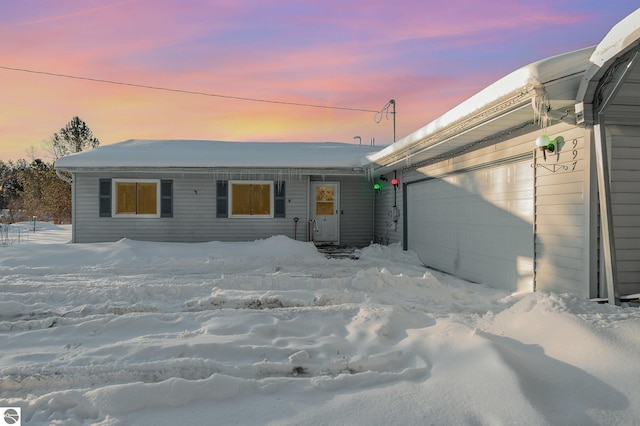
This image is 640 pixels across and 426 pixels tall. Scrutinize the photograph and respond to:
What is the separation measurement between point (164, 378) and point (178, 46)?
11.2 m

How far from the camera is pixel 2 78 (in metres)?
13.8

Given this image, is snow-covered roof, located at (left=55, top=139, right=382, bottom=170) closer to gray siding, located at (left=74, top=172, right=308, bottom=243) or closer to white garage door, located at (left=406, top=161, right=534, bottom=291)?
gray siding, located at (left=74, top=172, right=308, bottom=243)

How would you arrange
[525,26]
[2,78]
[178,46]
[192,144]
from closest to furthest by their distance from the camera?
1. [525,26]
2. [178,46]
3. [2,78]
4. [192,144]

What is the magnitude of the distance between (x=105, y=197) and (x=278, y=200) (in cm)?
533

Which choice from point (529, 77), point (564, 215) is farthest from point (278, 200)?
point (529, 77)

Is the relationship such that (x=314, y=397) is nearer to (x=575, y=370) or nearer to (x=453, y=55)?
(x=575, y=370)

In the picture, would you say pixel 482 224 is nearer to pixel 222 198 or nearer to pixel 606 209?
pixel 606 209

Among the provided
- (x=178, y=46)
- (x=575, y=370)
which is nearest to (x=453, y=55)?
(x=178, y=46)

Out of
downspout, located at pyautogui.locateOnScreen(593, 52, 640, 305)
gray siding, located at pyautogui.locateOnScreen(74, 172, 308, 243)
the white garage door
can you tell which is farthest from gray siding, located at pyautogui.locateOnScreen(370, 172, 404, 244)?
downspout, located at pyautogui.locateOnScreen(593, 52, 640, 305)

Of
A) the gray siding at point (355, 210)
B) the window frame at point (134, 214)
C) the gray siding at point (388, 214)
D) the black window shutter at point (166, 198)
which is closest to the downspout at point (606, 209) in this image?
the gray siding at point (388, 214)

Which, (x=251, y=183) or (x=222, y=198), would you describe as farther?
(x=251, y=183)

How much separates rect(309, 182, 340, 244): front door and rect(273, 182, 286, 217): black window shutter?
110 centimetres

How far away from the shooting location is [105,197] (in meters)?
12.0

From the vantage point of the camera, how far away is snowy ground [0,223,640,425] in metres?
2.45
